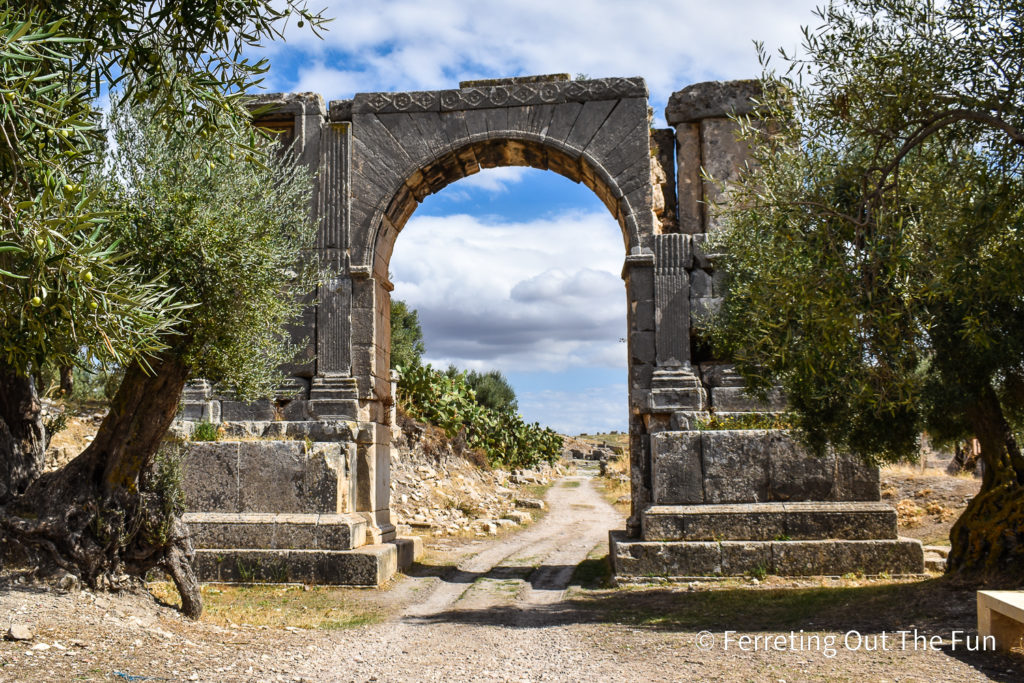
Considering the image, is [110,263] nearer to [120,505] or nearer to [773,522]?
→ [120,505]

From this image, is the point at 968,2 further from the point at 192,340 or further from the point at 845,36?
the point at 192,340

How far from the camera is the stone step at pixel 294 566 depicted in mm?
9891

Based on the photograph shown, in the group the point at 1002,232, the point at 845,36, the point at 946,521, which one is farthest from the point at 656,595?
the point at 946,521

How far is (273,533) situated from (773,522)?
18.2 ft

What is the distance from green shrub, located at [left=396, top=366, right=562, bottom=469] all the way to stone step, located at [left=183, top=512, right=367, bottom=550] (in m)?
9.75

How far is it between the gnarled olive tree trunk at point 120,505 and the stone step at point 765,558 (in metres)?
4.61

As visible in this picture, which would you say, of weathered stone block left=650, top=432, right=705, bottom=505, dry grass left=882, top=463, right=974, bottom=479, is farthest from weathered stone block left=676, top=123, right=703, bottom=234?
dry grass left=882, top=463, right=974, bottom=479

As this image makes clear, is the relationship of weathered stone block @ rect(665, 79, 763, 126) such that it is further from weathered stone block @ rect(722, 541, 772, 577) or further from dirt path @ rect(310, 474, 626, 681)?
dirt path @ rect(310, 474, 626, 681)

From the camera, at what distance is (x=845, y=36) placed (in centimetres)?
654

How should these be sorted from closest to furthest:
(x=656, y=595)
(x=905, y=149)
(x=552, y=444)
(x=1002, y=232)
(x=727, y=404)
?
(x=905, y=149)
(x=1002, y=232)
(x=656, y=595)
(x=727, y=404)
(x=552, y=444)

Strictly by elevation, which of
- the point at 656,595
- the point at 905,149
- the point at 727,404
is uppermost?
the point at 905,149

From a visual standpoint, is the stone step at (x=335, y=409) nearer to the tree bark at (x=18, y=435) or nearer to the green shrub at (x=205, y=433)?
the green shrub at (x=205, y=433)

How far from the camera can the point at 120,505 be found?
294 inches

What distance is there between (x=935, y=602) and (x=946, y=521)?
24.3ft
